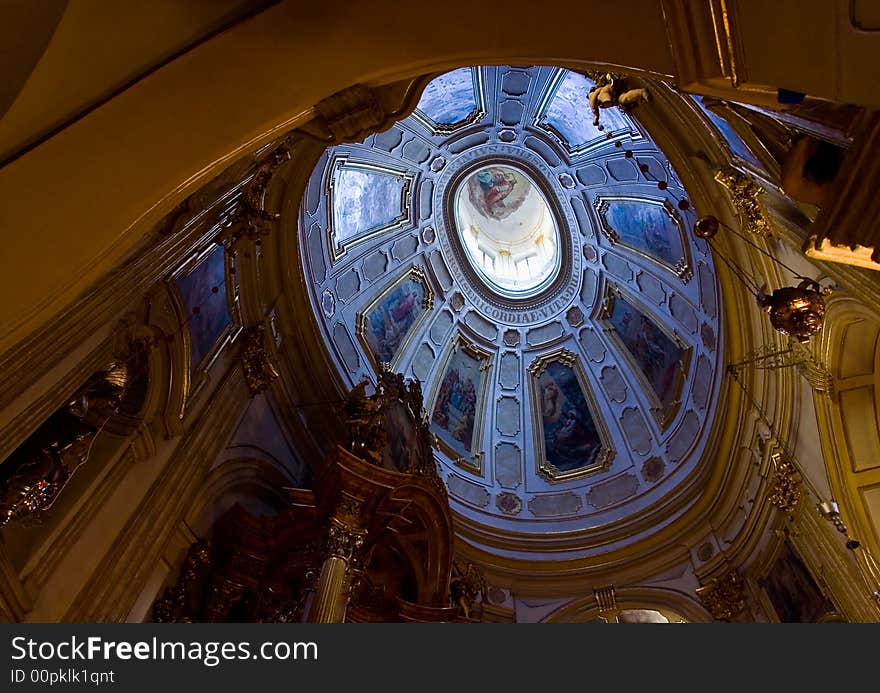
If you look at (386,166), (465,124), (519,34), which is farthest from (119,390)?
(465,124)

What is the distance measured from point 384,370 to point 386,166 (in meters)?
5.86

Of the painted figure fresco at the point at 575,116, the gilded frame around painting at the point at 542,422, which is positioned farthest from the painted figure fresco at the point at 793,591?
the painted figure fresco at the point at 575,116

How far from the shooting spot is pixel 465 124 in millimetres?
16016

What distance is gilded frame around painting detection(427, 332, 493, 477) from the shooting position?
1495 cm

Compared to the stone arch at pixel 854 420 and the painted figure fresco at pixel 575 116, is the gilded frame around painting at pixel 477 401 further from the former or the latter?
the stone arch at pixel 854 420

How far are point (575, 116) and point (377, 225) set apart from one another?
17.0 feet

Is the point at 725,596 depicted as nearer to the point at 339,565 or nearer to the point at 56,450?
the point at 339,565

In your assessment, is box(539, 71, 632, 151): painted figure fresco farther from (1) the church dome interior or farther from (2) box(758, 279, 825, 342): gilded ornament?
(2) box(758, 279, 825, 342): gilded ornament

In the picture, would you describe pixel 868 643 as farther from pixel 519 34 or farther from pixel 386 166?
pixel 386 166

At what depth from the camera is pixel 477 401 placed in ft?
53.3

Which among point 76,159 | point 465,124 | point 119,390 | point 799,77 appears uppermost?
point 465,124

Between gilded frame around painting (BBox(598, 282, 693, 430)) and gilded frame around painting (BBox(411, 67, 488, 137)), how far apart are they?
5375mm

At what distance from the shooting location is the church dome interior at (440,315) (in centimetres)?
293

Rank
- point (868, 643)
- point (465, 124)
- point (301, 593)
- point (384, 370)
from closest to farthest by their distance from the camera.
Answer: point (868, 643) < point (301, 593) < point (384, 370) < point (465, 124)
